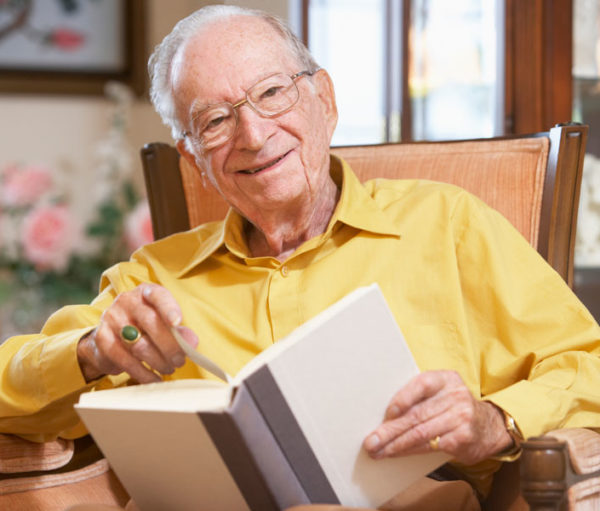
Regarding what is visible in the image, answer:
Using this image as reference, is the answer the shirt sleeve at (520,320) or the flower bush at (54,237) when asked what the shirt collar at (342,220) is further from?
the flower bush at (54,237)

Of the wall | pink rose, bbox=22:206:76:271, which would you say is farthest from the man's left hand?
the wall

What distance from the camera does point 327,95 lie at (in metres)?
1.46

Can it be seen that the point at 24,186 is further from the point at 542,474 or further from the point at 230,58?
the point at 542,474

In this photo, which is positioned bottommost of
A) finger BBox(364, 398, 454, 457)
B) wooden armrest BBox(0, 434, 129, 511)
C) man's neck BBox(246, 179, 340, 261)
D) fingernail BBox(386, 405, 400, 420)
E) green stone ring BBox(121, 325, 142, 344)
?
wooden armrest BBox(0, 434, 129, 511)

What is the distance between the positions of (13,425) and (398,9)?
1.95 meters

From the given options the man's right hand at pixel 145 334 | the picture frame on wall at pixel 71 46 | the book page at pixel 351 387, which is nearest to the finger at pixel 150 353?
the man's right hand at pixel 145 334

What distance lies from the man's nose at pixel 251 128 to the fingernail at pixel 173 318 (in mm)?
369

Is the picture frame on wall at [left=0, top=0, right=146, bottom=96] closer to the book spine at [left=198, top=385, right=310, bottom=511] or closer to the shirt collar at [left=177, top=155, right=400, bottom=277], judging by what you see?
the shirt collar at [left=177, top=155, right=400, bottom=277]

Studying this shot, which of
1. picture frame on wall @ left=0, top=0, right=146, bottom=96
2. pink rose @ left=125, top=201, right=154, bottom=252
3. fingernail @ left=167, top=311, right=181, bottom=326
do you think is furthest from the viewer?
picture frame on wall @ left=0, top=0, right=146, bottom=96

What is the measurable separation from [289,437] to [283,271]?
18.2 inches

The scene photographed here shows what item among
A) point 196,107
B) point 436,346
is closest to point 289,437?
point 436,346

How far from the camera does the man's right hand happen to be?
107 cm

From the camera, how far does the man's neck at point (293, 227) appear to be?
1.38 metres

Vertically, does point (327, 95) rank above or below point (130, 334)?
above
